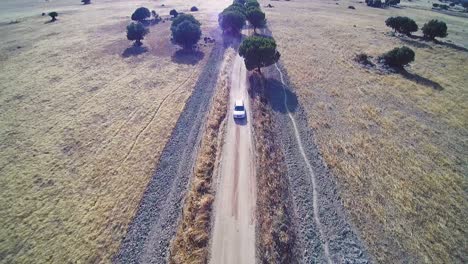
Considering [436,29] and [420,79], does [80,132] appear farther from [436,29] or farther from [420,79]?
[436,29]

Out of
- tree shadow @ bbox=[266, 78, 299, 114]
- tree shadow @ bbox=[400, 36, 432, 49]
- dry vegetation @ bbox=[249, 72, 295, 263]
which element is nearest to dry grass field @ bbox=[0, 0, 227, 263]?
dry vegetation @ bbox=[249, 72, 295, 263]

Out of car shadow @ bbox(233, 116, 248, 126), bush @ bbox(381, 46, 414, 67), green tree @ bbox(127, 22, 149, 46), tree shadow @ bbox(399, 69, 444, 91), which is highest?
green tree @ bbox(127, 22, 149, 46)

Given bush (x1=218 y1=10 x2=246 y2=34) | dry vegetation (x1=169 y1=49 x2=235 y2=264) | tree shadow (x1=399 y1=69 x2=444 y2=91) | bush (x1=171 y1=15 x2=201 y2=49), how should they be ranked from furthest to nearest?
bush (x1=218 y1=10 x2=246 y2=34) → bush (x1=171 y1=15 x2=201 y2=49) → tree shadow (x1=399 y1=69 x2=444 y2=91) → dry vegetation (x1=169 y1=49 x2=235 y2=264)

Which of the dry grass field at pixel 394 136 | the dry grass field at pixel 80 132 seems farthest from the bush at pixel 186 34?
the dry grass field at pixel 394 136

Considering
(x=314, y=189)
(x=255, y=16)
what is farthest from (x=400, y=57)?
(x=314, y=189)

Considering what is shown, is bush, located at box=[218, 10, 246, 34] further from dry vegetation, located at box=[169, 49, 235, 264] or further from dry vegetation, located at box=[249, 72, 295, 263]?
dry vegetation, located at box=[249, 72, 295, 263]

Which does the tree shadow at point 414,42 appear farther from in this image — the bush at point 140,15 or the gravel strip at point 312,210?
the bush at point 140,15
